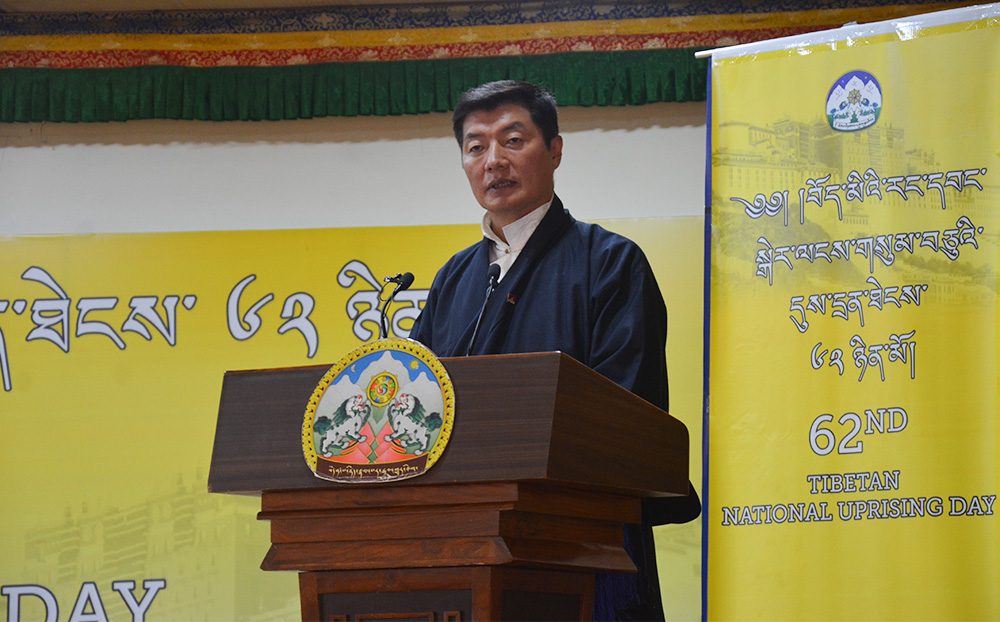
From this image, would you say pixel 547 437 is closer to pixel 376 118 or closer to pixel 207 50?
pixel 376 118

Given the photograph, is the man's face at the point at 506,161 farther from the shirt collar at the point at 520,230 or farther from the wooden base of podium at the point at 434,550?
the wooden base of podium at the point at 434,550

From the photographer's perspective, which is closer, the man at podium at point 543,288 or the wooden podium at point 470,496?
the wooden podium at point 470,496

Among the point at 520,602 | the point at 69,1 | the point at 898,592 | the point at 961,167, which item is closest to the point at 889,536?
the point at 898,592

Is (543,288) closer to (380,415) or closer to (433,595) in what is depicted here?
(380,415)

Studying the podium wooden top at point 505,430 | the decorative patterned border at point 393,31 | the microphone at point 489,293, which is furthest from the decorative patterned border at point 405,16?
the podium wooden top at point 505,430

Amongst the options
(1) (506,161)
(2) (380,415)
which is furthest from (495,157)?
(2) (380,415)

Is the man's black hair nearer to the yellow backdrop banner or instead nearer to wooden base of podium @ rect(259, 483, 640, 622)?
wooden base of podium @ rect(259, 483, 640, 622)

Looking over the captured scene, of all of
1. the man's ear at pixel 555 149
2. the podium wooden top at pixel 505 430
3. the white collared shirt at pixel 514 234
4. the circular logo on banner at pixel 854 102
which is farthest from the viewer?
the circular logo on banner at pixel 854 102

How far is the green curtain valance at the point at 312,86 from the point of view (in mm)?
3998

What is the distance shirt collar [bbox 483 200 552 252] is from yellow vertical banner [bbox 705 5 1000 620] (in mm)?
692

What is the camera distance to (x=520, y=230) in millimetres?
2334

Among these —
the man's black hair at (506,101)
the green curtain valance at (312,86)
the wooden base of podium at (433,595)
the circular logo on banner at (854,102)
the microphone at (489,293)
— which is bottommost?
the wooden base of podium at (433,595)

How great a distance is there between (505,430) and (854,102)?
5.58 ft

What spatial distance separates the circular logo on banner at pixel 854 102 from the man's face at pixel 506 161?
89cm
